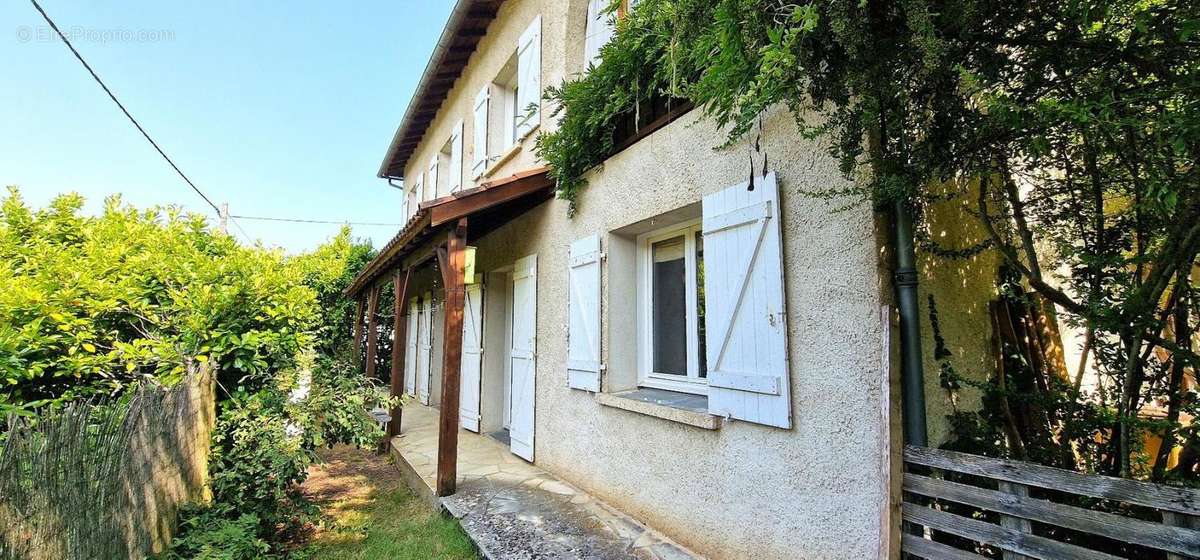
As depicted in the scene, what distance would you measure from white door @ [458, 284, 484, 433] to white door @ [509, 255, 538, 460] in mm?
915

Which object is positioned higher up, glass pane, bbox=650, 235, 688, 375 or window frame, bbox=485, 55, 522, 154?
window frame, bbox=485, 55, 522, 154

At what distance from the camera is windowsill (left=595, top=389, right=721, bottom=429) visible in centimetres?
305

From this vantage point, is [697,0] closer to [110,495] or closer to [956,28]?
[956,28]

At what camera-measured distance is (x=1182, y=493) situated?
1.40m

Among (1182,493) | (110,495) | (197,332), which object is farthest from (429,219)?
(1182,493)

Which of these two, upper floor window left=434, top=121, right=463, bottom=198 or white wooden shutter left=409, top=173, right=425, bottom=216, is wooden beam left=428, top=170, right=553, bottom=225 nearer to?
upper floor window left=434, top=121, right=463, bottom=198

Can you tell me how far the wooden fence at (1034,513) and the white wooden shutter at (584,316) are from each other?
243cm

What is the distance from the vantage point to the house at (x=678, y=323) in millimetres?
2322

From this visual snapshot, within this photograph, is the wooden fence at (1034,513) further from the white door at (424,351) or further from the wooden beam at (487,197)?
the white door at (424,351)

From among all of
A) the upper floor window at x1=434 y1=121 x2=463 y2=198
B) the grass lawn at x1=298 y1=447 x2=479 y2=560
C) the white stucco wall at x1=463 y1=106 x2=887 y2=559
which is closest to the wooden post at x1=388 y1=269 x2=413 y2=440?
the grass lawn at x1=298 y1=447 x2=479 y2=560

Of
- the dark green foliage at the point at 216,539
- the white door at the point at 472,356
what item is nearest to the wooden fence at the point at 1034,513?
the dark green foliage at the point at 216,539

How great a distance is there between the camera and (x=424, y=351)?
9680 mm

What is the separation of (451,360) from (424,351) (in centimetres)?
588

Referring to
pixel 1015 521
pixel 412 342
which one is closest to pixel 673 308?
pixel 1015 521
